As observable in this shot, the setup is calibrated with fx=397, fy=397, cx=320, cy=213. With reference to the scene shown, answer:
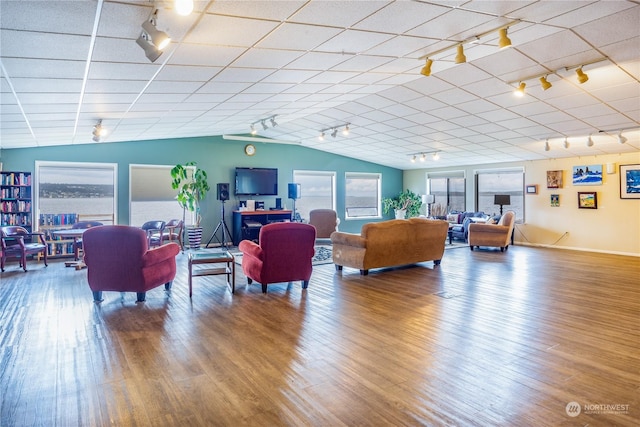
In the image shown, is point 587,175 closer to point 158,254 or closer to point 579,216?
point 579,216

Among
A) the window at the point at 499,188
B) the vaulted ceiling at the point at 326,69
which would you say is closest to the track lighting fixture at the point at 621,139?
the vaulted ceiling at the point at 326,69

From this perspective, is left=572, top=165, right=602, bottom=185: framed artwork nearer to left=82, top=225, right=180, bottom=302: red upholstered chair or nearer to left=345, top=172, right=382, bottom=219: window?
left=345, top=172, right=382, bottom=219: window

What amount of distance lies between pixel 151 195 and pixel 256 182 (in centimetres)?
263

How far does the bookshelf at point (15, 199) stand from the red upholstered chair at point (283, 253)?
17.9 feet

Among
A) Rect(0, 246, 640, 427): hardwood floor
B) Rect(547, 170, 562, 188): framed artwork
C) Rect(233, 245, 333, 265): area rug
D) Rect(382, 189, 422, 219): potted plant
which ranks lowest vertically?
Rect(0, 246, 640, 427): hardwood floor

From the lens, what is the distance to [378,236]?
641 centimetres

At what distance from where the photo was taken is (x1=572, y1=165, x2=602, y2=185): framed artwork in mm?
9094

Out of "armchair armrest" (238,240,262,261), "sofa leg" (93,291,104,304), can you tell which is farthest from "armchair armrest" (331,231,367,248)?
"sofa leg" (93,291,104,304)

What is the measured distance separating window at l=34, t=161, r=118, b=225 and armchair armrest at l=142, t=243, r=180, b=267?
4526 millimetres

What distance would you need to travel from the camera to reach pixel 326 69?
4770 mm

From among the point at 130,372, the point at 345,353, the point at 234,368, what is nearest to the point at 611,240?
the point at 345,353

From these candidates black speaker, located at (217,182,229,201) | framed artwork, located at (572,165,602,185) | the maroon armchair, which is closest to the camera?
the maroon armchair

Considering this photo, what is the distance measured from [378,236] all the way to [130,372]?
431 centimetres

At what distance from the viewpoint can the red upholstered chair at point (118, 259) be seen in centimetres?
459
